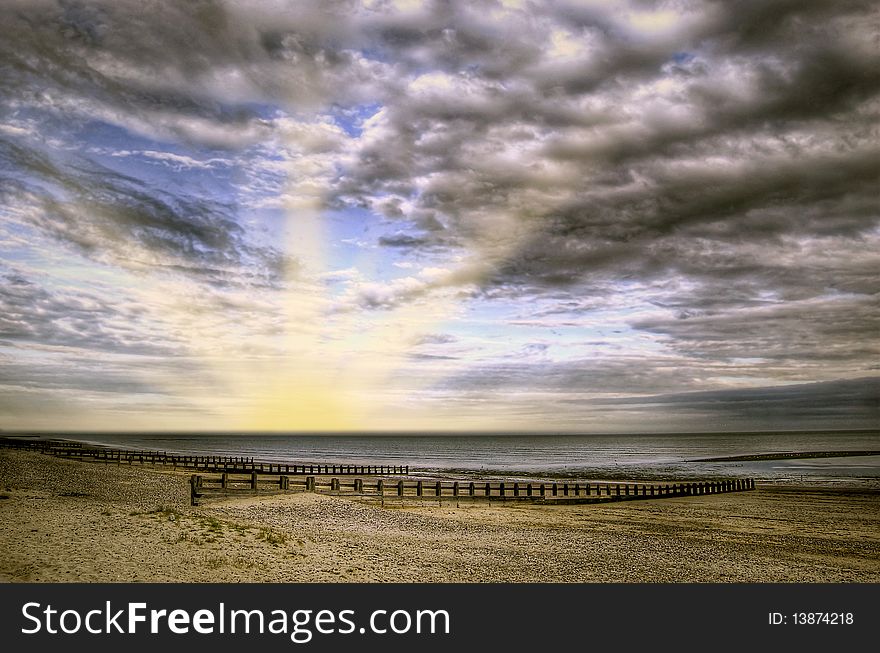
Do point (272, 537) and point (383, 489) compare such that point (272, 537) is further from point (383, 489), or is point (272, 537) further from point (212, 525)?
point (383, 489)

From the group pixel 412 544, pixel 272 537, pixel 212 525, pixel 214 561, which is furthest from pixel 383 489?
pixel 214 561

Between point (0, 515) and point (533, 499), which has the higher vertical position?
point (0, 515)

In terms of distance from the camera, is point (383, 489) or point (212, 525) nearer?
point (212, 525)

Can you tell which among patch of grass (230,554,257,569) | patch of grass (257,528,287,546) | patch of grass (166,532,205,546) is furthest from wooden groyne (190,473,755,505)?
patch of grass (230,554,257,569)

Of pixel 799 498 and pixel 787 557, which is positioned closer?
pixel 787 557

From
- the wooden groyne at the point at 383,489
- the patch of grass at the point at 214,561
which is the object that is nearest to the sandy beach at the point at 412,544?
the patch of grass at the point at 214,561

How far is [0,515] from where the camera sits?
1767cm

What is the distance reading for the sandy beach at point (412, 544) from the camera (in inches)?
528

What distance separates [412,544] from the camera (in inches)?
734

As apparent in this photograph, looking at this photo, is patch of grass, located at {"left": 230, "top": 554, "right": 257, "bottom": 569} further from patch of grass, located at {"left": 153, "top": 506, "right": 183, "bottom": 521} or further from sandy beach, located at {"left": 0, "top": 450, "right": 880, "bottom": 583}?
patch of grass, located at {"left": 153, "top": 506, "right": 183, "bottom": 521}

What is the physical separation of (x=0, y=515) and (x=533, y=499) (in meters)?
25.3
